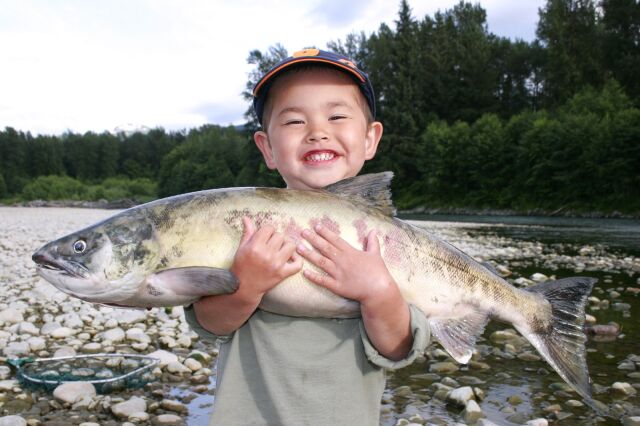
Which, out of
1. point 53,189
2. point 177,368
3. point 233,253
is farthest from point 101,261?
point 53,189

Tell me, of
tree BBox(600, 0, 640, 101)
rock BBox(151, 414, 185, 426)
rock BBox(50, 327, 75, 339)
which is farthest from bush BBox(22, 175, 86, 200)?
rock BBox(151, 414, 185, 426)

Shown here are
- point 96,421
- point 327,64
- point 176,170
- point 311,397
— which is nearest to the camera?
point 311,397

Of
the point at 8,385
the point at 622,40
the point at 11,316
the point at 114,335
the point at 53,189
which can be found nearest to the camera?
the point at 8,385

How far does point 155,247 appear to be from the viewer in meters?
2.20

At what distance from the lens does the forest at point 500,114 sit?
3841 centimetres

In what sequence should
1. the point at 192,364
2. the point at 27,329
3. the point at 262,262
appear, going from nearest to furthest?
the point at 262,262
the point at 192,364
the point at 27,329

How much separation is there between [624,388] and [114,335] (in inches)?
181

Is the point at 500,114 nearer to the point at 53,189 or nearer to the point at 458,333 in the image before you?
the point at 458,333

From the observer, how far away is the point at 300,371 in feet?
7.09

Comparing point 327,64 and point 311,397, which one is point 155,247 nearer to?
point 311,397

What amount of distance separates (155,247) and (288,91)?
3.34 ft

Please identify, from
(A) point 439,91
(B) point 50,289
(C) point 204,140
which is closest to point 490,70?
(A) point 439,91

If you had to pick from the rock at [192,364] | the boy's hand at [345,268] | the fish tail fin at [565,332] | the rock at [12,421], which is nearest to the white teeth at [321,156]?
the boy's hand at [345,268]

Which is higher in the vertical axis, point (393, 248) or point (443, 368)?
point (393, 248)
